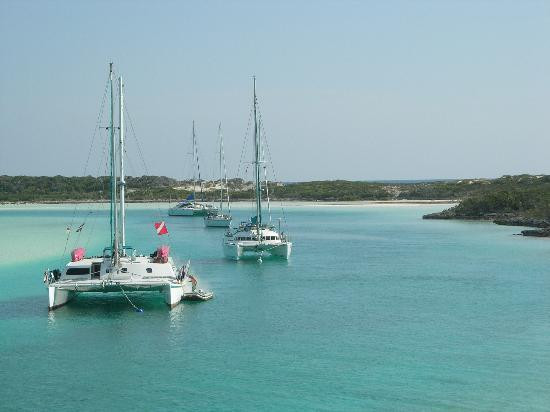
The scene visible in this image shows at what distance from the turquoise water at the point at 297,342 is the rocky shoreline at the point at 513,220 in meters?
21.0

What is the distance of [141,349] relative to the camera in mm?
26344

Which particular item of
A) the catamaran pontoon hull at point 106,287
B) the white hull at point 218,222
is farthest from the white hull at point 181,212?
the catamaran pontoon hull at point 106,287

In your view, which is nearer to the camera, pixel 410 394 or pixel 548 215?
pixel 410 394

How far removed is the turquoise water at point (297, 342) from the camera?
2098 centimetres

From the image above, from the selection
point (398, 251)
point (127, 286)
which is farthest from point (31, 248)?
point (127, 286)

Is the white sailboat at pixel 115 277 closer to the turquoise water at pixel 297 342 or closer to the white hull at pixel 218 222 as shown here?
the turquoise water at pixel 297 342

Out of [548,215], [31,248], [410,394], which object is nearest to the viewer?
[410,394]

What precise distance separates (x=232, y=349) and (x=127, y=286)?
827cm

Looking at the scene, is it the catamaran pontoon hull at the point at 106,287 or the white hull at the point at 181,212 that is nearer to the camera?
the catamaran pontoon hull at the point at 106,287

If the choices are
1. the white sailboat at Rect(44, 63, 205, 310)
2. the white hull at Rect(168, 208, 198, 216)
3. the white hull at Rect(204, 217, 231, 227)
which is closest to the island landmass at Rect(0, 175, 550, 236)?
the white hull at Rect(168, 208, 198, 216)

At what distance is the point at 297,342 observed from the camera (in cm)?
2698

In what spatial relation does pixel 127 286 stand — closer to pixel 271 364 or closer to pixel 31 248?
pixel 271 364

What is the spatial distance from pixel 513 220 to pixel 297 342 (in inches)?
2543

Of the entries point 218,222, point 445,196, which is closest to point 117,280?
point 218,222
